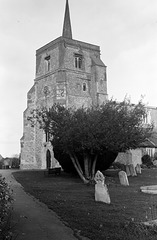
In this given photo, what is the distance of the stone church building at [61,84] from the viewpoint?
3609 centimetres

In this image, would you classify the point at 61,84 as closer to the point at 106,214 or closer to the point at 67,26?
the point at 67,26

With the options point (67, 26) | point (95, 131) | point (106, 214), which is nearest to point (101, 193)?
point (106, 214)

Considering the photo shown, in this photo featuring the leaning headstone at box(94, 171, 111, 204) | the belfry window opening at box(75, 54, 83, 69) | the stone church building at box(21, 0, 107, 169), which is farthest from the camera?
the belfry window opening at box(75, 54, 83, 69)

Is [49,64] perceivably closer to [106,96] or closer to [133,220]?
[106,96]

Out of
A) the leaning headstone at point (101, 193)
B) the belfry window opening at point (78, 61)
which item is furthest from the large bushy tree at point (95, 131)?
the belfry window opening at point (78, 61)

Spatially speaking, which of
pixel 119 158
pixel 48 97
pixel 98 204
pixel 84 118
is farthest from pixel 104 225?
pixel 48 97

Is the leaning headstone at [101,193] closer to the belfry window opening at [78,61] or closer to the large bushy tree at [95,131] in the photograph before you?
the large bushy tree at [95,131]

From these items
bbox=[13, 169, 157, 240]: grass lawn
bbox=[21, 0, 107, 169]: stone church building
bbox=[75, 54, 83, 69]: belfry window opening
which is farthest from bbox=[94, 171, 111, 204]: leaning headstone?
bbox=[75, 54, 83, 69]: belfry window opening

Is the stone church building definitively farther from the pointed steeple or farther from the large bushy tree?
the large bushy tree

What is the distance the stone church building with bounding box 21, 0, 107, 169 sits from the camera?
36.1 m

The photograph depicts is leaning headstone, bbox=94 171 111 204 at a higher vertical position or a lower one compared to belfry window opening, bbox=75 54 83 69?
lower

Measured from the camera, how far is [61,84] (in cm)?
3519

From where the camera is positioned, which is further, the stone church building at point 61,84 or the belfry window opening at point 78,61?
the belfry window opening at point 78,61

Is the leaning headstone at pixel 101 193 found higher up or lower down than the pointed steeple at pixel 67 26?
lower down
